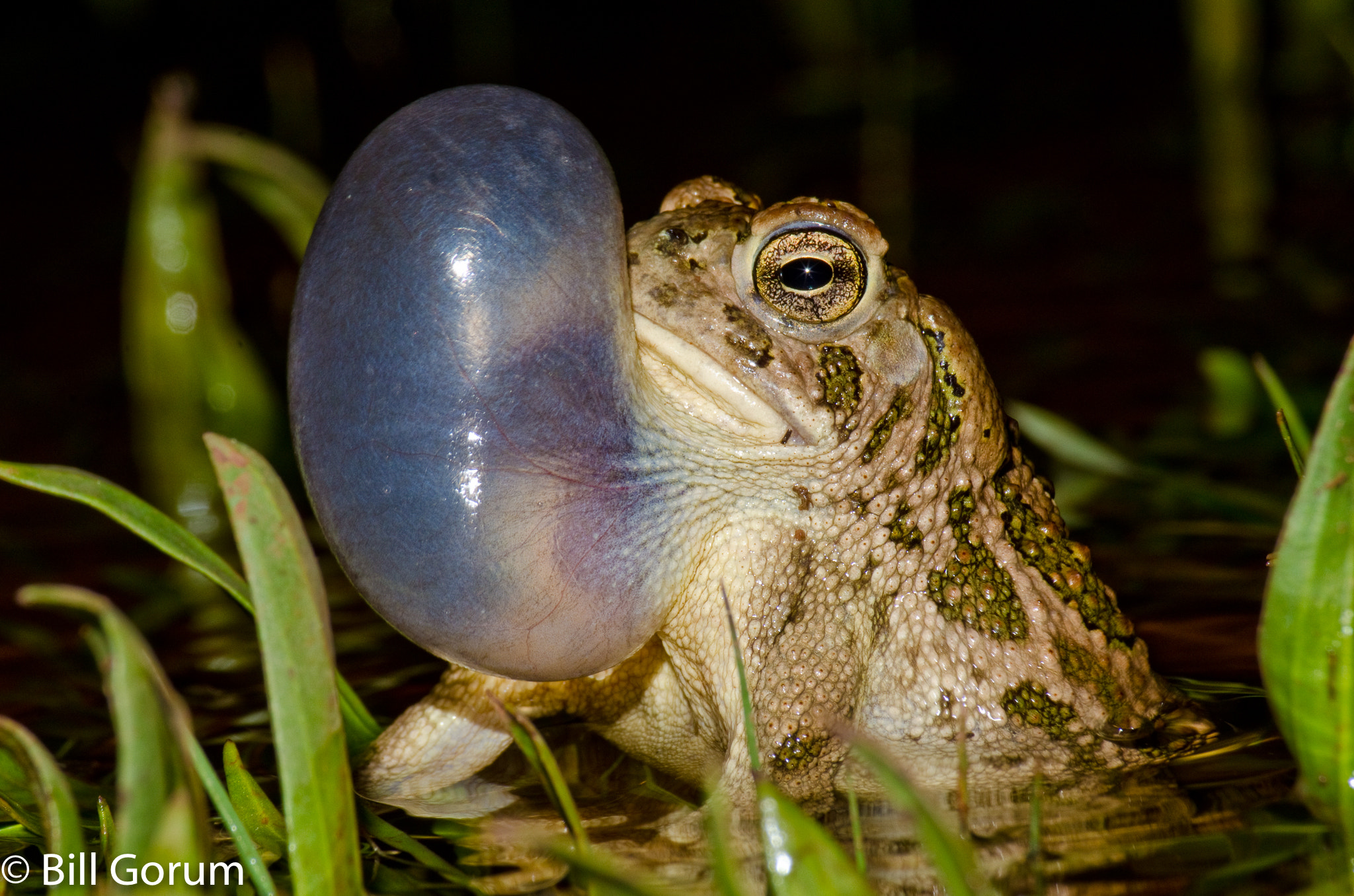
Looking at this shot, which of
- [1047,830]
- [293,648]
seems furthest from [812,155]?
[293,648]

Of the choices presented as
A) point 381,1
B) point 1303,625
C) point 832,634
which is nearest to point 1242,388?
point 832,634

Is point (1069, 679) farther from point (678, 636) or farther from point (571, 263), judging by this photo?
point (571, 263)

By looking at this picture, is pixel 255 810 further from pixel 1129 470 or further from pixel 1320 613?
pixel 1129 470

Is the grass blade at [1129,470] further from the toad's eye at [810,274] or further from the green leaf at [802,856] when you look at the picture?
the green leaf at [802,856]

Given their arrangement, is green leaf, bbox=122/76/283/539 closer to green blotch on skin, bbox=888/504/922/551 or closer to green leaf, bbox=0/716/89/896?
green blotch on skin, bbox=888/504/922/551

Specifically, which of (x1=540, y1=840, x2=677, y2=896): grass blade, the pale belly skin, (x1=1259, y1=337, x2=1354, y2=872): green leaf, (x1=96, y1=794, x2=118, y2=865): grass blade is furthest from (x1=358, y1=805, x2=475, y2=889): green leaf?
(x1=1259, y1=337, x2=1354, y2=872): green leaf

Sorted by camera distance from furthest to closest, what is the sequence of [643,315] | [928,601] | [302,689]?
1. [928,601]
2. [643,315]
3. [302,689]

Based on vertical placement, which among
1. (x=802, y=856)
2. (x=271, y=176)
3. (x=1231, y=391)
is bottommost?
(x=802, y=856)
